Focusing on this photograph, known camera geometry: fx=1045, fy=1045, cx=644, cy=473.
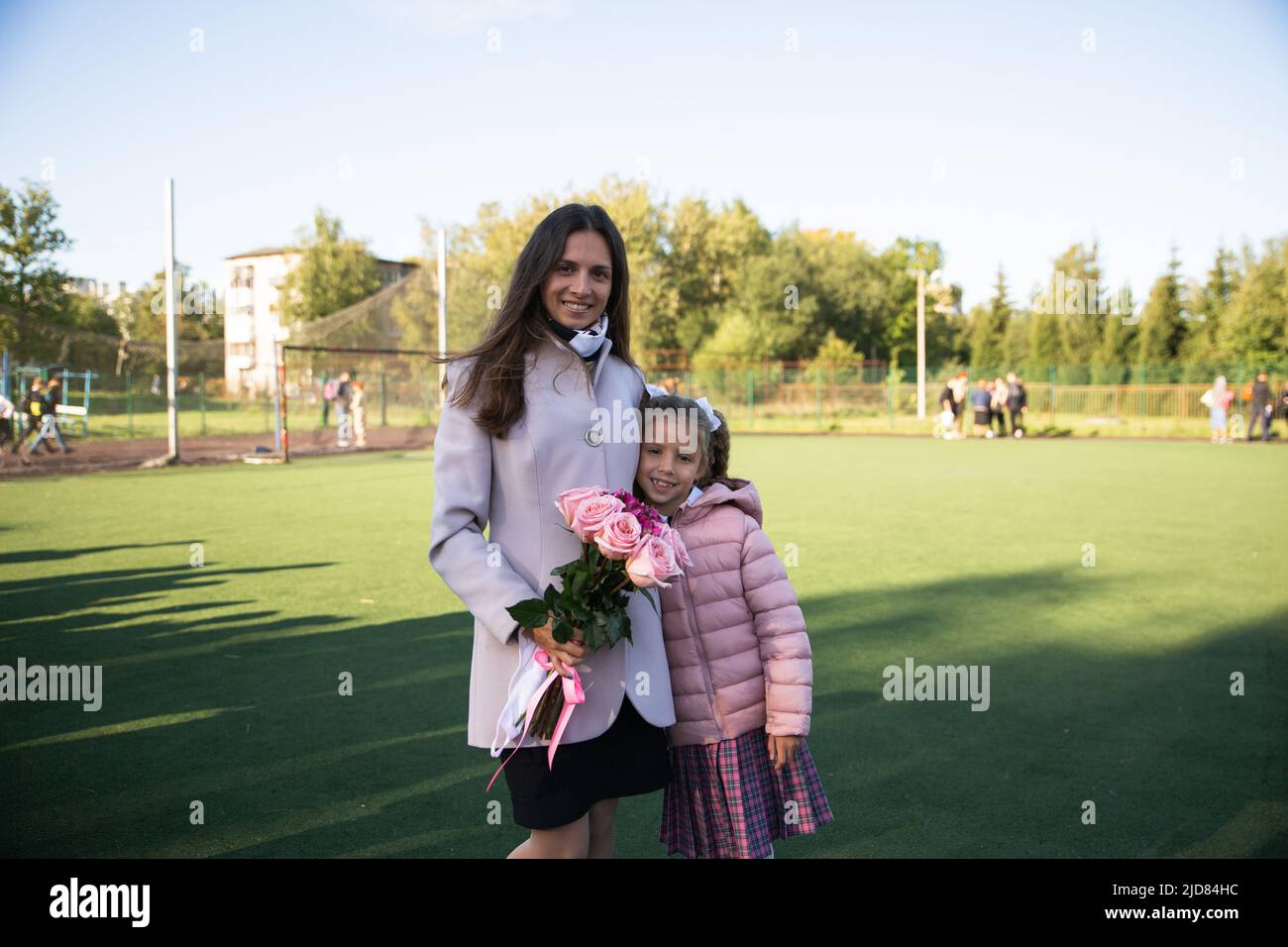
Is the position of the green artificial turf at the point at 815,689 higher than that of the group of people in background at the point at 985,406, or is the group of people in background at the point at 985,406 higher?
the group of people in background at the point at 985,406

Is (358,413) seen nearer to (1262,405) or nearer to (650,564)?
(1262,405)

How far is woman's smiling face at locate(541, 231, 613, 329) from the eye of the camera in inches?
107

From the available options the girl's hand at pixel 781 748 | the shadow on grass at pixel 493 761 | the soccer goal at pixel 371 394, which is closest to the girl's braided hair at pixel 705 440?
the girl's hand at pixel 781 748

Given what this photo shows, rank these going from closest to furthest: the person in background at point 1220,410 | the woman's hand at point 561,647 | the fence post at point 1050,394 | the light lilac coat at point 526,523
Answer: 1. the woman's hand at point 561,647
2. the light lilac coat at point 526,523
3. the person in background at point 1220,410
4. the fence post at point 1050,394

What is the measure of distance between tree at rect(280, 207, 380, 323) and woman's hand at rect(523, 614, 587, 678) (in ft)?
231

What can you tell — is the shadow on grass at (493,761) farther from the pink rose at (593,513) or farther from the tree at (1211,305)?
the tree at (1211,305)

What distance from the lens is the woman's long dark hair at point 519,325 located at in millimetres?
2561

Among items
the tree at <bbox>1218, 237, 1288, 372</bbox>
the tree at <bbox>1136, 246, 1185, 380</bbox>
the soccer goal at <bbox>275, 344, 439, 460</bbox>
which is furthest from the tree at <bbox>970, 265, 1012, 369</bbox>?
the soccer goal at <bbox>275, 344, 439, 460</bbox>

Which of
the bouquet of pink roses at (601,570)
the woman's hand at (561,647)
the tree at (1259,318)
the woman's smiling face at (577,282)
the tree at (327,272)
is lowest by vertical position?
the woman's hand at (561,647)

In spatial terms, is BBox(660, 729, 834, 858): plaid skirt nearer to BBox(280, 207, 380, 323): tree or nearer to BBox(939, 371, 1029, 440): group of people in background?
BBox(939, 371, 1029, 440): group of people in background

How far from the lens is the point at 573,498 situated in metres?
2.44

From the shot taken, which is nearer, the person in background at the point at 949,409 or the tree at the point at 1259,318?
the person in background at the point at 949,409

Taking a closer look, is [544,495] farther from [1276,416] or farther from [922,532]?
[1276,416]
